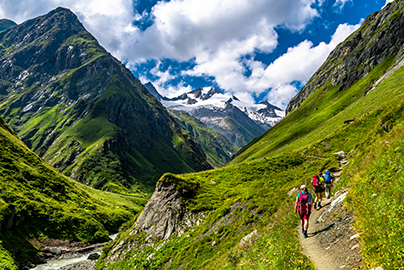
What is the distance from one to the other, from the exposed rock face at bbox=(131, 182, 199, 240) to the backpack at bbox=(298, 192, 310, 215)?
21.9 m

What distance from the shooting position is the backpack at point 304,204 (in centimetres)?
1555

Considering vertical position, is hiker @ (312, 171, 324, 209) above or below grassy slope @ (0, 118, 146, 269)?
below

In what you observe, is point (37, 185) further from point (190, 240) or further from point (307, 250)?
point (307, 250)

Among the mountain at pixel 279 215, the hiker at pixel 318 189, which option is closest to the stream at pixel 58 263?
the mountain at pixel 279 215

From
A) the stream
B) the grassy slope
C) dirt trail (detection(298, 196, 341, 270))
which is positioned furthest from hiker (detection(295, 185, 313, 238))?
the stream

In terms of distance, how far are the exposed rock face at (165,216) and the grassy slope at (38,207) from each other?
41663mm

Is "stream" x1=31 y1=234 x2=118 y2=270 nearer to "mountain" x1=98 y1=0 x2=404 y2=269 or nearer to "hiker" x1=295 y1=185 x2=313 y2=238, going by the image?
"mountain" x1=98 y1=0 x2=404 y2=269

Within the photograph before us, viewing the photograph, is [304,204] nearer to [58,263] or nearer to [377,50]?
[58,263]

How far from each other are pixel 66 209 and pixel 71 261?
31147 millimetres

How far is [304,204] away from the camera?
15820 millimetres

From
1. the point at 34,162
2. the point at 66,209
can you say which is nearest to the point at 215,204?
the point at 66,209

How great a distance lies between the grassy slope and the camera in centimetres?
6700

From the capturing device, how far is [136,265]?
3089cm

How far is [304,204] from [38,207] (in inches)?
3923
